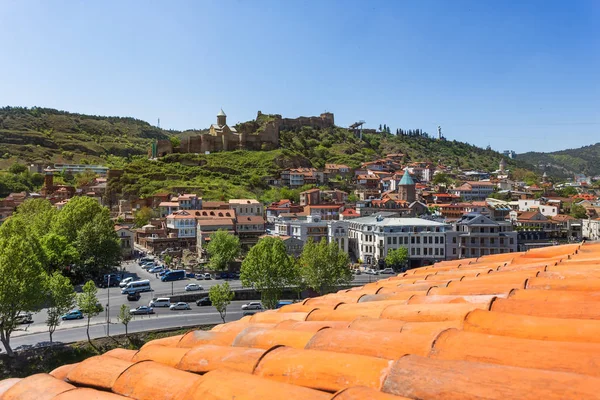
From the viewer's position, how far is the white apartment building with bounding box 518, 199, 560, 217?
3104 inches

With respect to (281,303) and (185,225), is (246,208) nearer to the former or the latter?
(185,225)

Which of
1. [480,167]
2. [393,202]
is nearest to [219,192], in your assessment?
[393,202]

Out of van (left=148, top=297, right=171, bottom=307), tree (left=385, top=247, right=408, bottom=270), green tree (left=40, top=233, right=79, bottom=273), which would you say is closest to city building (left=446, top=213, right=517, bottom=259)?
tree (left=385, top=247, right=408, bottom=270)

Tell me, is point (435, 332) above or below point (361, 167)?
below

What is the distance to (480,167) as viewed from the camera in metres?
158

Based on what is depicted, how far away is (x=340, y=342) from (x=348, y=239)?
51620 mm

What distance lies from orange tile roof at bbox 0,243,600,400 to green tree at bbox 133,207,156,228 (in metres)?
61.4

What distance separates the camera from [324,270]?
118ft

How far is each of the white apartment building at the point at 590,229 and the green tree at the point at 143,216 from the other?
61.2 m

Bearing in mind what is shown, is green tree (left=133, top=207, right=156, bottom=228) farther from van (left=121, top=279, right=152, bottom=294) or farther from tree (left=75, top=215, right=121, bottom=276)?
van (left=121, top=279, right=152, bottom=294)

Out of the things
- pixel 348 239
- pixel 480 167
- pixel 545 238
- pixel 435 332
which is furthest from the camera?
pixel 480 167

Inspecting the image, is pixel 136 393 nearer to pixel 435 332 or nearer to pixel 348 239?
pixel 435 332

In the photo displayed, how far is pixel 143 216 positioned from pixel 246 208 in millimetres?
14007

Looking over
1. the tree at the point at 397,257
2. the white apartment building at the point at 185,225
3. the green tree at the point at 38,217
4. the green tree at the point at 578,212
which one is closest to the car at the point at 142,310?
the green tree at the point at 38,217
